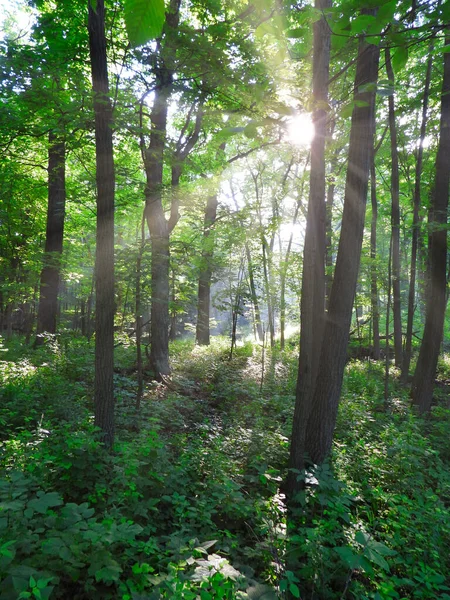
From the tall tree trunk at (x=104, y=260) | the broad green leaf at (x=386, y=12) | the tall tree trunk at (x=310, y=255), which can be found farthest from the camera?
the tall tree trunk at (x=104, y=260)

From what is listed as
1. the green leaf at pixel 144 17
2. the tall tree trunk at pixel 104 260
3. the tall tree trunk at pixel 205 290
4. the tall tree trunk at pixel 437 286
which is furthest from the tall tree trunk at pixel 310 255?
the tall tree trunk at pixel 205 290

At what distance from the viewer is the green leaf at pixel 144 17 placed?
0.84 m

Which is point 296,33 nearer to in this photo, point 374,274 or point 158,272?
point 158,272

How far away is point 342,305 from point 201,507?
343 cm

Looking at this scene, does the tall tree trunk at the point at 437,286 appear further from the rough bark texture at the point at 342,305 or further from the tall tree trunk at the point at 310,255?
the tall tree trunk at the point at 310,255

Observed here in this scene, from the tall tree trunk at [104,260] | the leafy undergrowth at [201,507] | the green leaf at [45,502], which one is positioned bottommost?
the leafy undergrowth at [201,507]

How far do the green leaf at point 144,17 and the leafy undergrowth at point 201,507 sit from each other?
2.47 m

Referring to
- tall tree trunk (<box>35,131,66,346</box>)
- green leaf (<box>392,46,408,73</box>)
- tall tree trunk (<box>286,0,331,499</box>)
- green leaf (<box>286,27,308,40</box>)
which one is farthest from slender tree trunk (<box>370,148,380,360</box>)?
green leaf (<box>286,27,308,40</box>)

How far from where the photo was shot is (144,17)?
0.88 m

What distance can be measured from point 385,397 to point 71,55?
33.4ft

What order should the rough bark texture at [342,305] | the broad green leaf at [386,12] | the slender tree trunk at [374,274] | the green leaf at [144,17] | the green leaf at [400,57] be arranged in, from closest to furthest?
the green leaf at [144,17] < the broad green leaf at [386,12] < the green leaf at [400,57] < the rough bark texture at [342,305] < the slender tree trunk at [374,274]

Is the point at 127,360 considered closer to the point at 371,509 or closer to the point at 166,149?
the point at 166,149

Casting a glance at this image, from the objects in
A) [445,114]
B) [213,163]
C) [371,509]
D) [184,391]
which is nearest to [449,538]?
[371,509]

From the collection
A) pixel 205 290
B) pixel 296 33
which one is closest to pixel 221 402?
pixel 296 33
